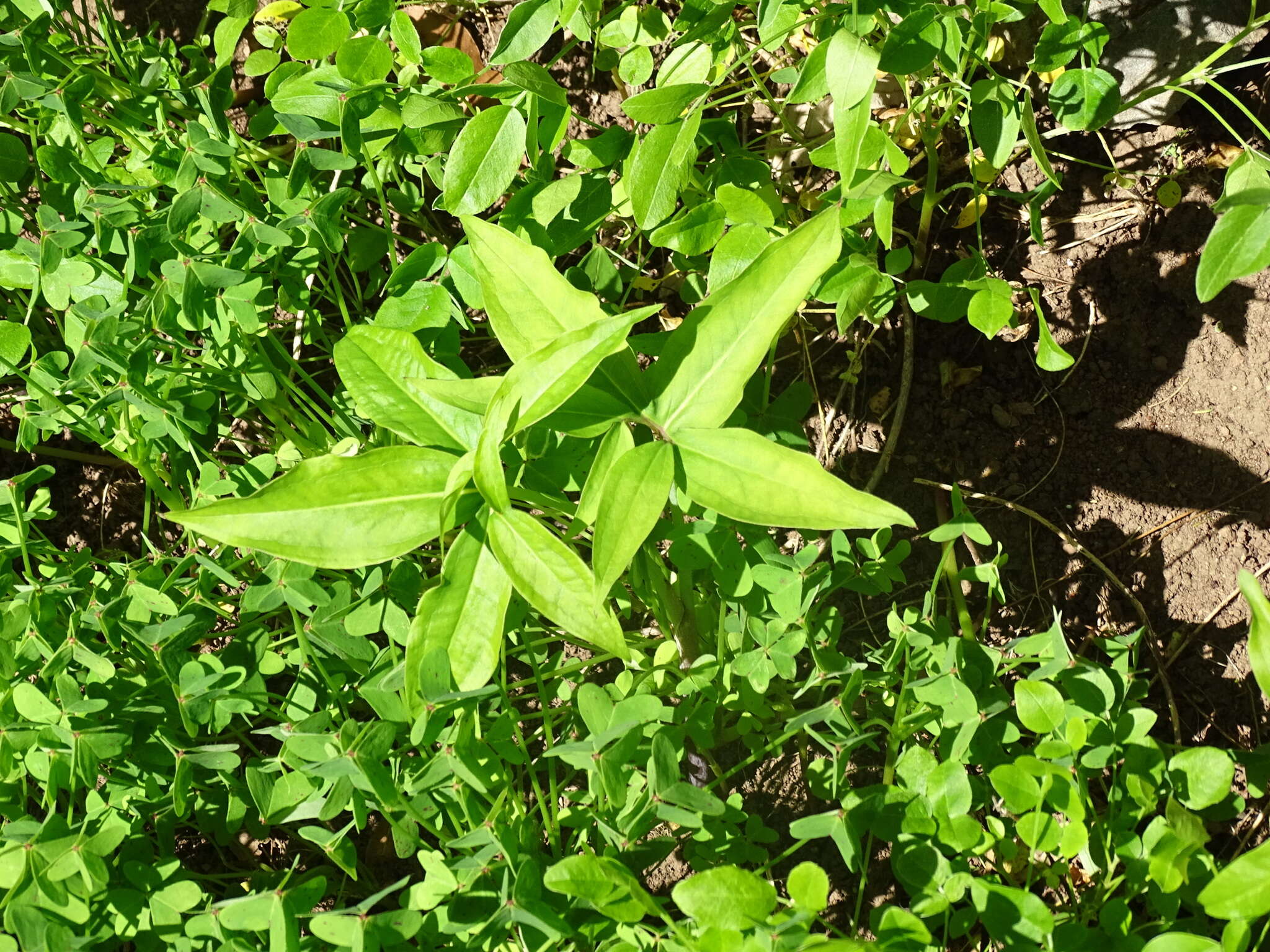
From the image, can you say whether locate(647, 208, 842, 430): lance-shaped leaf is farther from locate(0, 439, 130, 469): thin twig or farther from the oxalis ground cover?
locate(0, 439, 130, 469): thin twig

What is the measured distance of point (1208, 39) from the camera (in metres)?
1.88

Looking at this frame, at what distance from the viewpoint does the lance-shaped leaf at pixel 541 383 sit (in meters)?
1.01

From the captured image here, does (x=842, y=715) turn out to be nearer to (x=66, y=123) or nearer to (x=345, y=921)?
(x=345, y=921)

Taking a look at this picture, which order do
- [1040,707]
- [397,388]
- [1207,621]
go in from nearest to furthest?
1. [397,388]
2. [1040,707]
3. [1207,621]

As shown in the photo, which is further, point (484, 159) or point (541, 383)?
point (484, 159)

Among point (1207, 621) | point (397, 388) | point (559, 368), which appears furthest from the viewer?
point (1207, 621)

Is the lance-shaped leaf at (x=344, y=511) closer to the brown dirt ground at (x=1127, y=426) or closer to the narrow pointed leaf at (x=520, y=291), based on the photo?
the narrow pointed leaf at (x=520, y=291)

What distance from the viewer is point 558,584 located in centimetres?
106

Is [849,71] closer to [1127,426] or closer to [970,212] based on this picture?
[970,212]

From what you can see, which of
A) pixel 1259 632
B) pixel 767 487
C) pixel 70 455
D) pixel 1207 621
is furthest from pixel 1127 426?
pixel 70 455

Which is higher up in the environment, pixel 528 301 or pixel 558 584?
pixel 528 301

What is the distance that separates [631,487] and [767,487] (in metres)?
0.15

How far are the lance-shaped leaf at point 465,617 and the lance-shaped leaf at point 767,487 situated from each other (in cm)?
25

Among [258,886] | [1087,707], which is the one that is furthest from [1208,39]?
[258,886]
